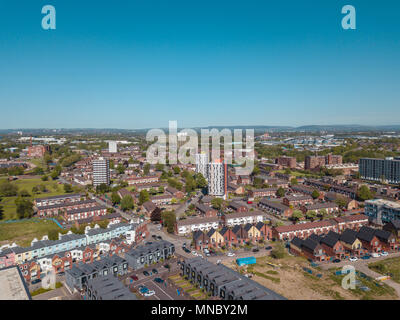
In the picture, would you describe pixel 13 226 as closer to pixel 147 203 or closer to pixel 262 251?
pixel 147 203

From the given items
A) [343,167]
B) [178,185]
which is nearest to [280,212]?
[178,185]

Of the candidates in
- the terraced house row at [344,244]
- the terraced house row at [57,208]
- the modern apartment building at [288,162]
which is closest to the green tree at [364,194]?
the terraced house row at [344,244]

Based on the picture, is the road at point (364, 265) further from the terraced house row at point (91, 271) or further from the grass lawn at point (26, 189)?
the grass lawn at point (26, 189)

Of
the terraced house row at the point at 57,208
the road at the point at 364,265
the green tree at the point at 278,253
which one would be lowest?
the road at the point at 364,265

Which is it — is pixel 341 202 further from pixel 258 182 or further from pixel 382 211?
pixel 258 182

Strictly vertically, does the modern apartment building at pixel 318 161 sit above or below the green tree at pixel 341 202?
above
